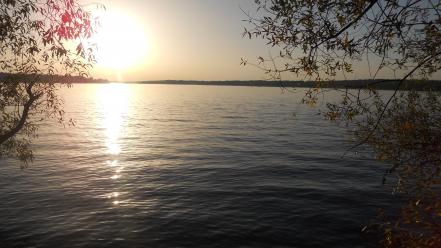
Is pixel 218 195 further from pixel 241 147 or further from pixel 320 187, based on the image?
pixel 241 147

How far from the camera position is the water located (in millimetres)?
19172

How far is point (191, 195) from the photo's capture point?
25.9 m

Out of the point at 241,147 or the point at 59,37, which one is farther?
the point at 241,147

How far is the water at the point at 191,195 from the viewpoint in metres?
19.2

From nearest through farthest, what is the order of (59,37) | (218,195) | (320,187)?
(59,37) < (218,195) < (320,187)

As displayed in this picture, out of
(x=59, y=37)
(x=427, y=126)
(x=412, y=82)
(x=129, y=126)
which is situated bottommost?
(x=129, y=126)

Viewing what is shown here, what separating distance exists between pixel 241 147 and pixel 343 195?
19837 mm

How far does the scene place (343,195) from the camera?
85.1 feet

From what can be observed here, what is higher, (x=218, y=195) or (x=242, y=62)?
(x=242, y=62)

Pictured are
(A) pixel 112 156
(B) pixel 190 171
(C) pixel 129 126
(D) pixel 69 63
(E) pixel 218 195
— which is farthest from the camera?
(C) pixel 129 126

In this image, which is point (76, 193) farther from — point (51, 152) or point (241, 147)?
point (241, 147)

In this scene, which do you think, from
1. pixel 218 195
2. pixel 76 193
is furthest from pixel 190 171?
pixel 76 193

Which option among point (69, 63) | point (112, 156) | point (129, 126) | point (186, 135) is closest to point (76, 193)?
point (69, 63)

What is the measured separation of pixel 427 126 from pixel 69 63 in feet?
51.2
